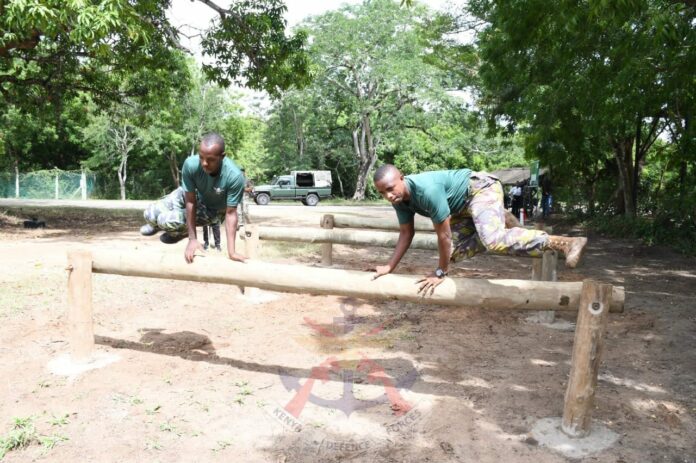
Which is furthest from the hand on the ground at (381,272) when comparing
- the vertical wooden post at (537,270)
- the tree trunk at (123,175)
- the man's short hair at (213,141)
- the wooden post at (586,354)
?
the tree trunk at (123,175)

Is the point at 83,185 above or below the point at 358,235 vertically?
above

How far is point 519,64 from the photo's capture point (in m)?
11.2

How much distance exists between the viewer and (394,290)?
135 inches

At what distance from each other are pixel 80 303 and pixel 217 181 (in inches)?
54.2

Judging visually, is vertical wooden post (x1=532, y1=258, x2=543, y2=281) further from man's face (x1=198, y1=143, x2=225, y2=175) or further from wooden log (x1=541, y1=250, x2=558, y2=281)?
man's face (x1=198, y1=143, x2=225, y2=175)

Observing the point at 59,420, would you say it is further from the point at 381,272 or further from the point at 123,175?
the point at 123,175

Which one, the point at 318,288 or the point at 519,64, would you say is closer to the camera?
the point at 318,288

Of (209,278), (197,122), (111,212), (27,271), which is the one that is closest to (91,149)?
(197,122)

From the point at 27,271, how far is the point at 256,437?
541 centimetres

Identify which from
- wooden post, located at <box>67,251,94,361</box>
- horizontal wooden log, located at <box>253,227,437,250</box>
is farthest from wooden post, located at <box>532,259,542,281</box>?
wooden post, located at <box>67,251,94,361</box>

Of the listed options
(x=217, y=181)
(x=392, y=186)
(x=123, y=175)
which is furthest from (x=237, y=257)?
(x=123, y=175)

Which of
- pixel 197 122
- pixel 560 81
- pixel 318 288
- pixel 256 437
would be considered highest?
pixel 197 122

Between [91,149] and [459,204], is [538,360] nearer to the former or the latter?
[459,204]

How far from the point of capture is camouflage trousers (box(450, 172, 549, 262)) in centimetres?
350
